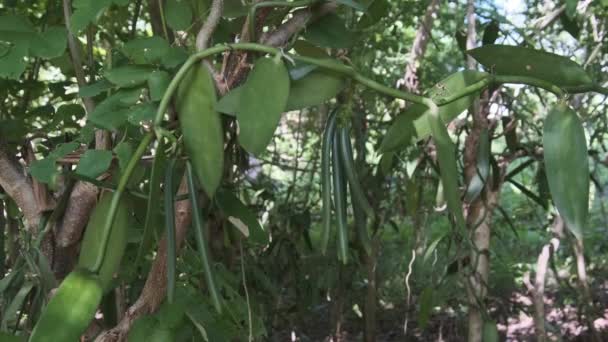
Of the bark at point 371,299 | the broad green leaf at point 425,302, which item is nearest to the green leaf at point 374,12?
the broad green leaf at point 425,302

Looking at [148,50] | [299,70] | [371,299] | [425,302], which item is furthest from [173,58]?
[371,299]

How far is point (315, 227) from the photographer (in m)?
2.79

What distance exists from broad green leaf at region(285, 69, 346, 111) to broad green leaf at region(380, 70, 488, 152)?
75mm

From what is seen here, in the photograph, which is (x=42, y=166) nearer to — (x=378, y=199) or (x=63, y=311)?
(x=63, y=311)

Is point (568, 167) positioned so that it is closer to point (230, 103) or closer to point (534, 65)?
point (534, 65)

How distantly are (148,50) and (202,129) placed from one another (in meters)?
0.14

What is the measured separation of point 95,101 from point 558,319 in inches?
80.4

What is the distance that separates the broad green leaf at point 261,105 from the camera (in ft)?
1.64

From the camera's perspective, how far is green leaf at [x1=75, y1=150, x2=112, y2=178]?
2.06 ft

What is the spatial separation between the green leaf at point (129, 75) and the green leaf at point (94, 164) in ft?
0.23

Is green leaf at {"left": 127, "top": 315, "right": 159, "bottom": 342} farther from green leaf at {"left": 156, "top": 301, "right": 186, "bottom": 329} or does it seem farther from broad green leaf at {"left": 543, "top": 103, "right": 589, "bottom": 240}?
broad green leaf at {"left": 543, "top": 103, "right": 589, "bottom": 240}

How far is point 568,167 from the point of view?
1.63ft

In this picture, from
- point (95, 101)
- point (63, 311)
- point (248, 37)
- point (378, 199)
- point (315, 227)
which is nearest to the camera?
point (63, 311)

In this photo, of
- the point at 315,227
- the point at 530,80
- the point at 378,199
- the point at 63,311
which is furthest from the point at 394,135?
the point at 315,227
